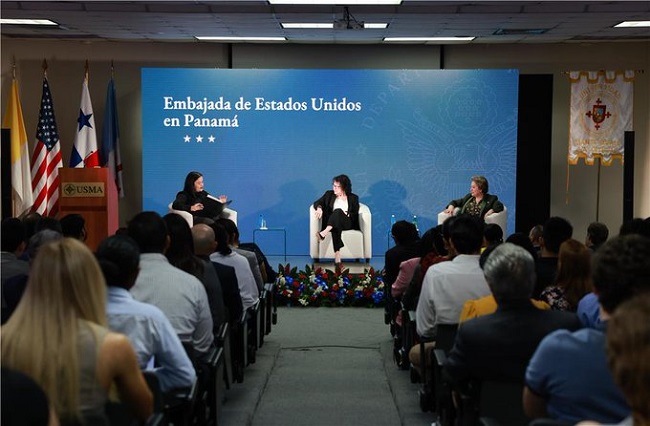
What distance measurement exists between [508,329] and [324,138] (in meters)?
9.58

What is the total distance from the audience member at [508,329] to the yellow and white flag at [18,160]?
357 inches

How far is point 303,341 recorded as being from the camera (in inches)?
306

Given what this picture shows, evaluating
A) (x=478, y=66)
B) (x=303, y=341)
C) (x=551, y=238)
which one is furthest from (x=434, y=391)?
(x=478, y=66)

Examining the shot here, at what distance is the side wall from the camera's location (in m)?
13.2

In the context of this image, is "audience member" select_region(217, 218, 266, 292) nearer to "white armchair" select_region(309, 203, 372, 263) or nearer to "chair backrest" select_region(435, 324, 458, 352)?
"chair backrest" select_region(435, 324, 458, 352)

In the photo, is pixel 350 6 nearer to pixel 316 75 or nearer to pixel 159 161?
pixel 316 75

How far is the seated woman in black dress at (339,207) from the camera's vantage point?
38.2ft

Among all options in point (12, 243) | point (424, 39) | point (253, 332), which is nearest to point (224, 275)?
point (12, 243)

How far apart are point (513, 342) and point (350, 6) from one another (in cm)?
692

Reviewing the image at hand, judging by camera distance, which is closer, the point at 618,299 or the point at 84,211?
the point at 618,299

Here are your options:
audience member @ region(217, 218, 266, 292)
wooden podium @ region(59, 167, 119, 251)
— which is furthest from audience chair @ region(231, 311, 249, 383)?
wooden podium @ region(59, 167, 119, 251)

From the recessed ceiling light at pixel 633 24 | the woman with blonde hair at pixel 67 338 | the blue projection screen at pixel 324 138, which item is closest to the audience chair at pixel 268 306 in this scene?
the woman with blonde hair at pixel 67 338

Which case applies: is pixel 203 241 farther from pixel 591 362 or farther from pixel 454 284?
pixel 591 362

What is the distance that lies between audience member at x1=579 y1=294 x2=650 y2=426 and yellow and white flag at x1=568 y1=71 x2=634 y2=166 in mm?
10892
